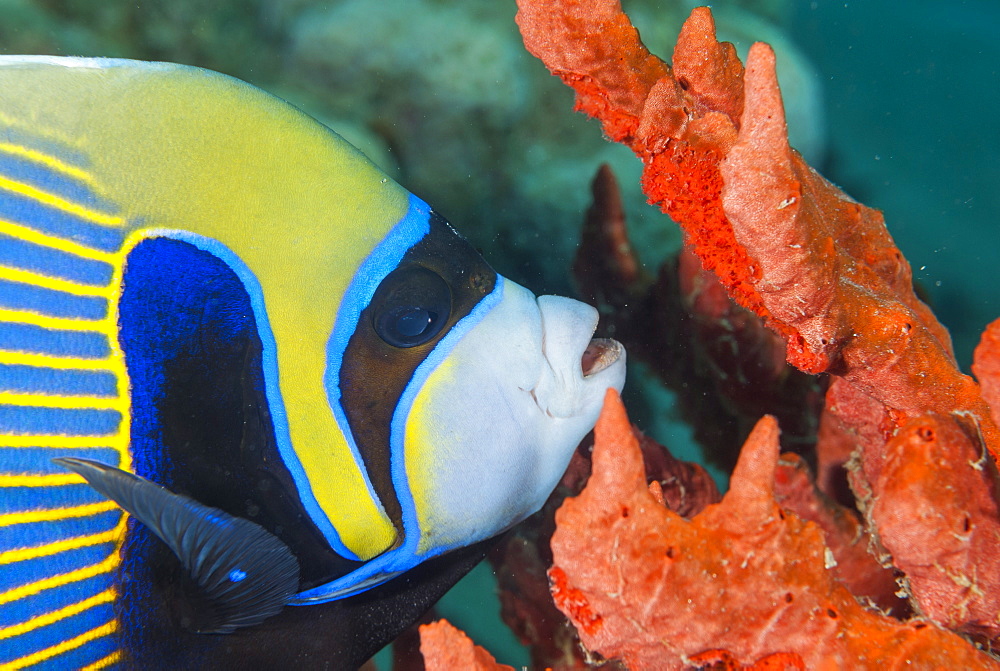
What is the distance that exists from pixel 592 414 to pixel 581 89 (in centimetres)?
70

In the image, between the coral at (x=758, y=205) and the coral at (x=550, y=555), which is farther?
the coral at (x=550, y=555)

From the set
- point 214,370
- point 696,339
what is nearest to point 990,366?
point 696,339

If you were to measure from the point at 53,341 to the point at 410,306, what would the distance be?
521 millimetres

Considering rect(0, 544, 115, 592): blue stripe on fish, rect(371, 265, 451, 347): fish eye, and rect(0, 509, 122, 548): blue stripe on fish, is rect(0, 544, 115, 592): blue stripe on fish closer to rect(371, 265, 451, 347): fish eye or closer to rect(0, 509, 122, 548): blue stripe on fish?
rect(0, 509, 122, 548): blue stripe on fish

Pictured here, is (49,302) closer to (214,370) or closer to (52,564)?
(214,370)

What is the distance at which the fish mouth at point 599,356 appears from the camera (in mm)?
1218

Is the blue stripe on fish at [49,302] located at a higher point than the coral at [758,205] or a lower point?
lower

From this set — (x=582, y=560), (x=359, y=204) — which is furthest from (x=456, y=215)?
(x=582, y=560)

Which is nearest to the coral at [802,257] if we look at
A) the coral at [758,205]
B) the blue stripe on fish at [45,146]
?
the coral at [758,205]

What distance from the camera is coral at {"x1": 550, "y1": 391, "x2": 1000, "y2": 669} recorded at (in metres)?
0.78

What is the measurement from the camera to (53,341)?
0.87 metres

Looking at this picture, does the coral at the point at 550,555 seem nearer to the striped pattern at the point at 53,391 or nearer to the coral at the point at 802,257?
the coral at the point at 802,257

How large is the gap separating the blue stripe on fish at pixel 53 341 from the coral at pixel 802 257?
0.95 meters

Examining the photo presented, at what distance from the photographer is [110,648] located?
36.6 inches
